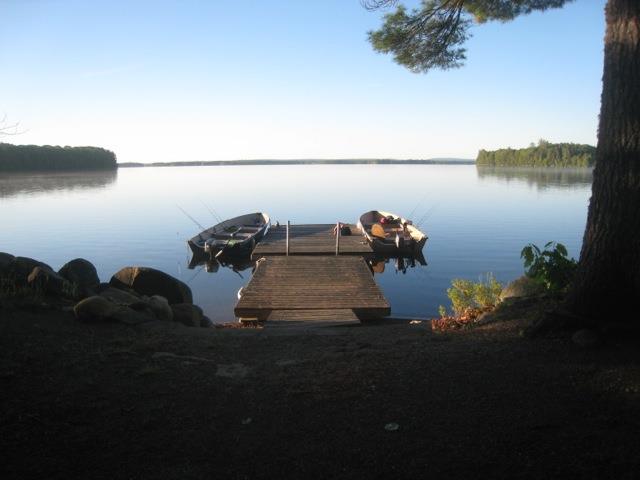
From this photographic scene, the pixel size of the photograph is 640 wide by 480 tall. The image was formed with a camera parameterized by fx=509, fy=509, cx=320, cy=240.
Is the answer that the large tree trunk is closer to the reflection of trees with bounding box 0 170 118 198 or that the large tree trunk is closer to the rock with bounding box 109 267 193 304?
the rock with bounding box 109 267 193 304

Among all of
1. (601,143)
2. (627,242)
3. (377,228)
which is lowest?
(377,228)

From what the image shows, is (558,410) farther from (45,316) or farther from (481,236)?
(481,236)

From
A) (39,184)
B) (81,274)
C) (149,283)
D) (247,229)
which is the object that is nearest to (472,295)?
(149,283)

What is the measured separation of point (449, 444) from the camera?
325 centimetres

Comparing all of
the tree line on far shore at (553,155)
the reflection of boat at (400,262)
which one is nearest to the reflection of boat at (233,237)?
the reflection of boat at (400,262)

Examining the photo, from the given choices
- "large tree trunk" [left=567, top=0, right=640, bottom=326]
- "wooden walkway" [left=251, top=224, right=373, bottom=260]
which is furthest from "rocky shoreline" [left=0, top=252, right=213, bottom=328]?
"wooden walkway" [left=251, top=224, right=373, bottom=260]

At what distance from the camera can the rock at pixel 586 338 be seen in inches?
183

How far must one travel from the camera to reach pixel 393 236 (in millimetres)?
24938

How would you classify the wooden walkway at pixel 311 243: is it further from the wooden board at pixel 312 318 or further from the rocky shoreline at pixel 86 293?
the rocky shoreline at pixel 86 293

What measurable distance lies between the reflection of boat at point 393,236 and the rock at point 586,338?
705 inches

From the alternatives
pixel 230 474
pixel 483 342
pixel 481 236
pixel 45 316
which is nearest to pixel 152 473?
A: pixel 230 474

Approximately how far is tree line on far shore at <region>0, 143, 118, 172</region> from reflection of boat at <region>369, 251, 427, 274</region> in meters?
91.6

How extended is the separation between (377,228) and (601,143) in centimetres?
2054

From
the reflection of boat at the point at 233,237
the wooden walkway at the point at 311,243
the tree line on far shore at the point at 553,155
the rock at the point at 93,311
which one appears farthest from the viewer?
the tree line on far shore at the point at 553,155
